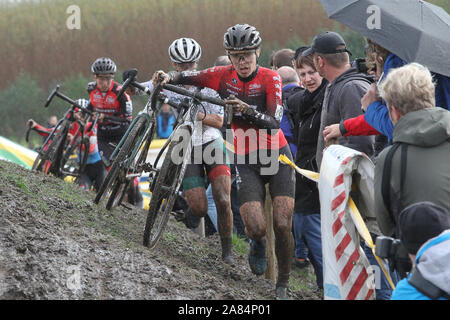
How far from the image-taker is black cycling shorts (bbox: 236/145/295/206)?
23.0 ft

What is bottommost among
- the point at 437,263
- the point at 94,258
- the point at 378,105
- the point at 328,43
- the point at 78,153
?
the point at 78,153

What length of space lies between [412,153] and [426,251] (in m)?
0.86

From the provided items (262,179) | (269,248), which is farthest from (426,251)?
(269,248)

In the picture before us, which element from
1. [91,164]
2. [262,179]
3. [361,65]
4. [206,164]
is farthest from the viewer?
[91,164]

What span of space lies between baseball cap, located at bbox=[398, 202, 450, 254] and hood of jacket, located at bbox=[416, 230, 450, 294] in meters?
0.10

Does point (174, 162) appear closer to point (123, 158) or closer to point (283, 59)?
point (123, 158)

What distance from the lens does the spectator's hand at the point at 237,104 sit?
684 centimetres

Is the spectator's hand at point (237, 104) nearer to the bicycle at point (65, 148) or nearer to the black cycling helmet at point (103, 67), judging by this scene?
the bicycle at point (65, 148)

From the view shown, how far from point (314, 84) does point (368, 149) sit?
1.46m

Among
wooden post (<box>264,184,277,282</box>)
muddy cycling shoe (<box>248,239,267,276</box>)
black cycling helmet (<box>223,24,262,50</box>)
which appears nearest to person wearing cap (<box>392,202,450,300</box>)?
muddy cycling shoe (<box>248,239,267,276</box>)

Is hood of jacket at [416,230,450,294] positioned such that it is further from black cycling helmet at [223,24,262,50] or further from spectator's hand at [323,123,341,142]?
black cycling helmet at [223,24,262,50]

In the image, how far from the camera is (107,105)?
1264 centimetres

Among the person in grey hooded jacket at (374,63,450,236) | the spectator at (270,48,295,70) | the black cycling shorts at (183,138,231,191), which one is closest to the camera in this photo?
the person in grey hooded jacket at (374,63,450,236)

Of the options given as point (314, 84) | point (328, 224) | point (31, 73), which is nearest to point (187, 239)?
point (314, 84)
